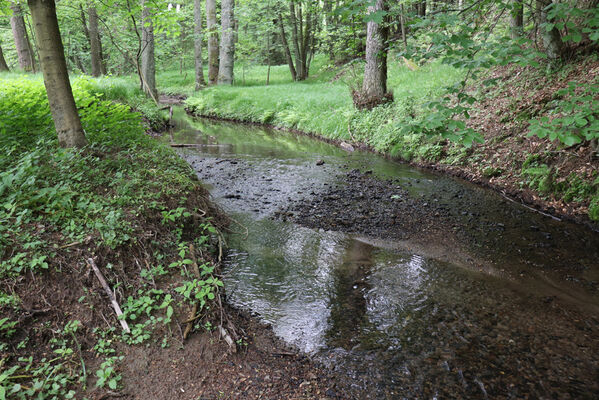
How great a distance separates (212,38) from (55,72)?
1981 cm

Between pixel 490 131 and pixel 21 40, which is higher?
pixel 21 40

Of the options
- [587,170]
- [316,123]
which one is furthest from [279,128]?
[587,170]

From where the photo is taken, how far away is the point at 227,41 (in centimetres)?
2067

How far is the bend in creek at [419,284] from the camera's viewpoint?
307cm

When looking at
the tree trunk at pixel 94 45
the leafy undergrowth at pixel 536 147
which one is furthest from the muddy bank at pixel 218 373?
the tree trunk at pixel 94 45

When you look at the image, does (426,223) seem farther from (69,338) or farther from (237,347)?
(69,338)

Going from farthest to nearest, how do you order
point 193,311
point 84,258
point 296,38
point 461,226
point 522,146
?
point 296,38, point 522,146, point 461,226, point 84,258, point 193,311

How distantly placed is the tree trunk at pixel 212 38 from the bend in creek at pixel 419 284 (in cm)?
1622

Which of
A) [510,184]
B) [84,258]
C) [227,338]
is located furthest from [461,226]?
[84,258]

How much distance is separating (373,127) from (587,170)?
247 inches

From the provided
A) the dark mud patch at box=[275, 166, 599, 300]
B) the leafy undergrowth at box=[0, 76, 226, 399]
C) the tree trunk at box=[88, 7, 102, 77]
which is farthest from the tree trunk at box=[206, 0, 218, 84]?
the leafy undergrowth at box=[0, 76, 226, 399]

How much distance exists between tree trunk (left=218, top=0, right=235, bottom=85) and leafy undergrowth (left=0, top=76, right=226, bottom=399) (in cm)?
1689

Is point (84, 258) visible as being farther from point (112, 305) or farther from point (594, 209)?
point (594, 209)

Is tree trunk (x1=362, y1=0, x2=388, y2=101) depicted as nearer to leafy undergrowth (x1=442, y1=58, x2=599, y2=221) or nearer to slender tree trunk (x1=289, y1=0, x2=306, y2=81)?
leafy undergrowth (x1=442, y1=58, x2=599, y2=221)
